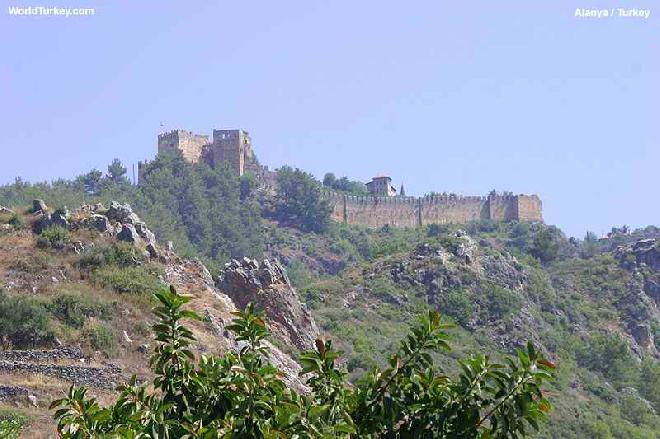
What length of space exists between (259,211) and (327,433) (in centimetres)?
7069

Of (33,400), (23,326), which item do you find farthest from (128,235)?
(33,400)

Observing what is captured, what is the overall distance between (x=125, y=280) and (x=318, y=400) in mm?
18610

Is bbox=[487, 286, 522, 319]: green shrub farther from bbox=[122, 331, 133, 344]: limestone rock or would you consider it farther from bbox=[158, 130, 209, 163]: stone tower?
bbox=[158, 130, 209, 163]: stone tower

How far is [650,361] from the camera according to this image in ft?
158

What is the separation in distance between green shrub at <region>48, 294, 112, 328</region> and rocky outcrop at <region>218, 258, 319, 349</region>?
5.85m

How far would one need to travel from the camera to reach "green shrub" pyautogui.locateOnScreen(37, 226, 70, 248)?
26.9 meters

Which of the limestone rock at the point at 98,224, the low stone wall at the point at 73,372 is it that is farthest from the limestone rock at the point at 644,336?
the low stone wall at the point at 73,372

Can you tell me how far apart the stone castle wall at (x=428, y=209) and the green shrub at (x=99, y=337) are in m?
58.6

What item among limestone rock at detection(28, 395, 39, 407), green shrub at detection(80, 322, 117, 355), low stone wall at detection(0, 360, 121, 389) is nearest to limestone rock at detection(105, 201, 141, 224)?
green shrub at detection(80, 322, 117, 355)

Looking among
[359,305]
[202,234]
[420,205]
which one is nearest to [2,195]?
[202,234]

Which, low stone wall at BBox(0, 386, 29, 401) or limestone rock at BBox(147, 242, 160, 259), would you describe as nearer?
low stone wall at BBox(0, 386, 29, 401)

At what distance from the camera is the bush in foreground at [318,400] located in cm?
738

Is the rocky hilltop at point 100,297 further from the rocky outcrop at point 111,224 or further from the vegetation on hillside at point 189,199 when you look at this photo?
the vegetation on hillside at point 189,199

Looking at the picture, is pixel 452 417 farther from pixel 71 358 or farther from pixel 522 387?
pixel 71 358
